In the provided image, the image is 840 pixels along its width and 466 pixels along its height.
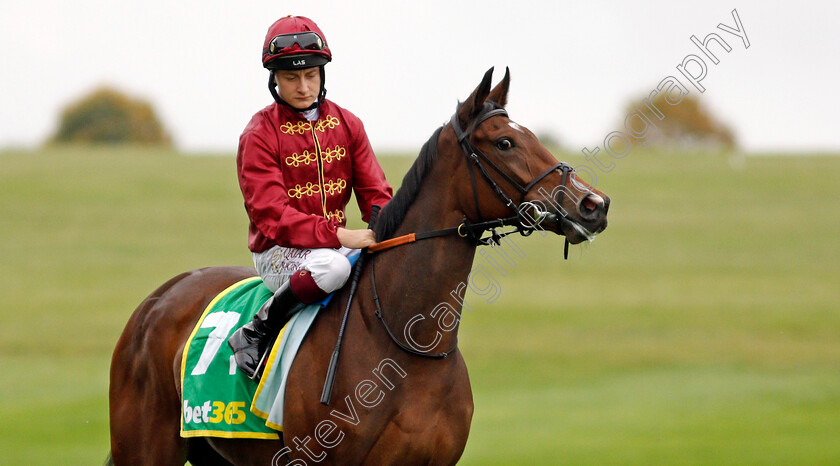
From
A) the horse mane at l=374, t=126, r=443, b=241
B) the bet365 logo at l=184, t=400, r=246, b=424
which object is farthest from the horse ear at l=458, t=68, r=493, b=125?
the bet365 logo at l=184, t=400, r=246, b=424

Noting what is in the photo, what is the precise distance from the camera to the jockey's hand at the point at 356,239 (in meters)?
4.30

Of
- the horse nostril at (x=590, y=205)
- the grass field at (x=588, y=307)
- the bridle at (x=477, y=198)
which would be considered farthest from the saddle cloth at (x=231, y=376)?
the grass field at (x=588, y=307)

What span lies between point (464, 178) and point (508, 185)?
217 mm

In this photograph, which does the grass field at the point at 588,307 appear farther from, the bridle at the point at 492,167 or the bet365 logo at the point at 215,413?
the bridle at the point at 492,167

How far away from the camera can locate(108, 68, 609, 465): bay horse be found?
3.92 meters

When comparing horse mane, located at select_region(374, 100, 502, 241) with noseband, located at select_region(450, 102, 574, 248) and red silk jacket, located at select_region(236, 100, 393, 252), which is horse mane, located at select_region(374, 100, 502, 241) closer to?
noseband, located at select_region(450, 102, 574, 248)

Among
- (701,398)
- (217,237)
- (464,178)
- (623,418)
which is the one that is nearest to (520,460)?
(623,418)

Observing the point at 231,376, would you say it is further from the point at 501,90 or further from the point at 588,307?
the point at 588,307

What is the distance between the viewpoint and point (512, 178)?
3928 millimetres

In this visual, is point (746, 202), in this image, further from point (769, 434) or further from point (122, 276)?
point (769, 434)

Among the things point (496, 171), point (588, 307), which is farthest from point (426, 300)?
point (588, 307)

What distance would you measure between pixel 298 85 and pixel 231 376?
147 cm

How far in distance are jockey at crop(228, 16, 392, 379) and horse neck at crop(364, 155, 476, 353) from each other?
10.3 inches

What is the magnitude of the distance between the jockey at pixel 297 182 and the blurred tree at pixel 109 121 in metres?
63.0
